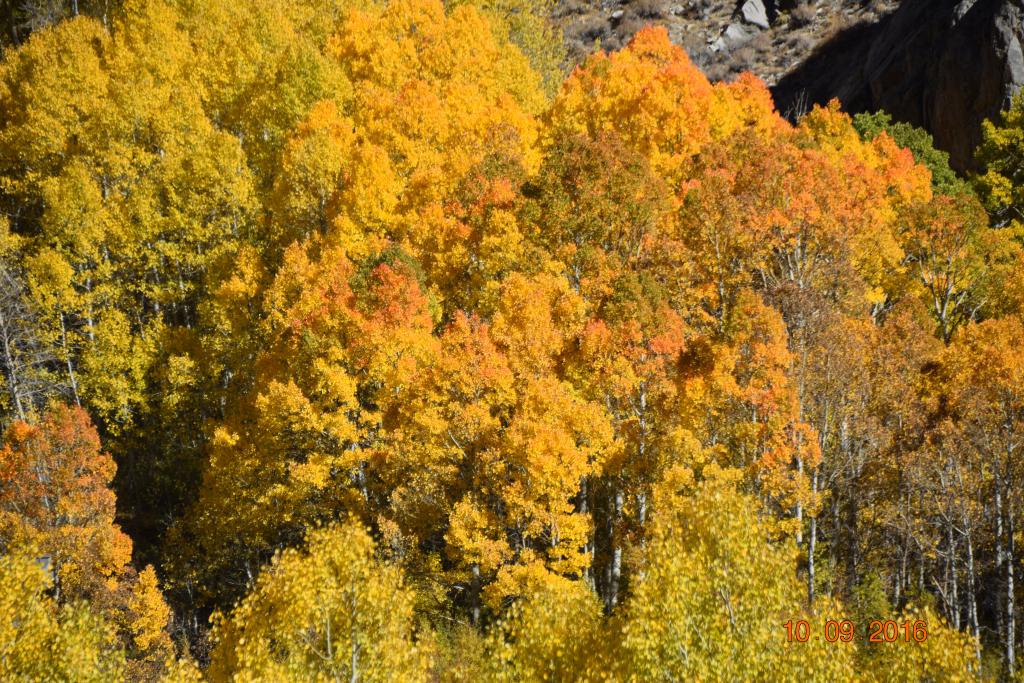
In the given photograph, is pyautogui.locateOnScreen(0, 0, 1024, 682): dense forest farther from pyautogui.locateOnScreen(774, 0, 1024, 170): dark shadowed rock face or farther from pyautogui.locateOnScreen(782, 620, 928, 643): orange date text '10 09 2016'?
pyautogui.locateOnScreen(774, 0, 1024, 170): dark shadowed rock face

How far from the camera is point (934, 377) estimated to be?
105ft

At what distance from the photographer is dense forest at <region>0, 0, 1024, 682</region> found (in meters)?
23.5

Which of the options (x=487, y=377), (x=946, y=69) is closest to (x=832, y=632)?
(x=487, y=377)

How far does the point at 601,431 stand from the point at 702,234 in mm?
13284

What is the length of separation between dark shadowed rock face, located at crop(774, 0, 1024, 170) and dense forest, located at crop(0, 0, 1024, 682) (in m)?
4.75

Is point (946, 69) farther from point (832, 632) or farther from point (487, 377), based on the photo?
point (832, 632)

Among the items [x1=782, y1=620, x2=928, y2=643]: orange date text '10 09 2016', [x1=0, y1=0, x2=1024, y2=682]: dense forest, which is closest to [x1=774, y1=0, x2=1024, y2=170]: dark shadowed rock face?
[x1=0, y1=0, x2=1024, y2=682]: dense forest

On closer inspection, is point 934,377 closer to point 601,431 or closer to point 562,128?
point 601,431

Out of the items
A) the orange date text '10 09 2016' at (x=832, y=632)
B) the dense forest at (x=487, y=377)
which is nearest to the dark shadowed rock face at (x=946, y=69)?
the dense forest at (x=487, y=377)

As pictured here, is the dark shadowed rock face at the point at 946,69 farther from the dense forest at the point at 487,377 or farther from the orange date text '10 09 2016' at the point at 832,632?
the orange date text '10 09 2016' at the point at 832,632

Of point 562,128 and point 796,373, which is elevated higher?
point 562,128

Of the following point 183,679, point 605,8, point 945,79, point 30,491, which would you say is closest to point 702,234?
point 183,679

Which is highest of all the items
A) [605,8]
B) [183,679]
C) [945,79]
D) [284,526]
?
[605,8]

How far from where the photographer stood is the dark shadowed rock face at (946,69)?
2324 inches
